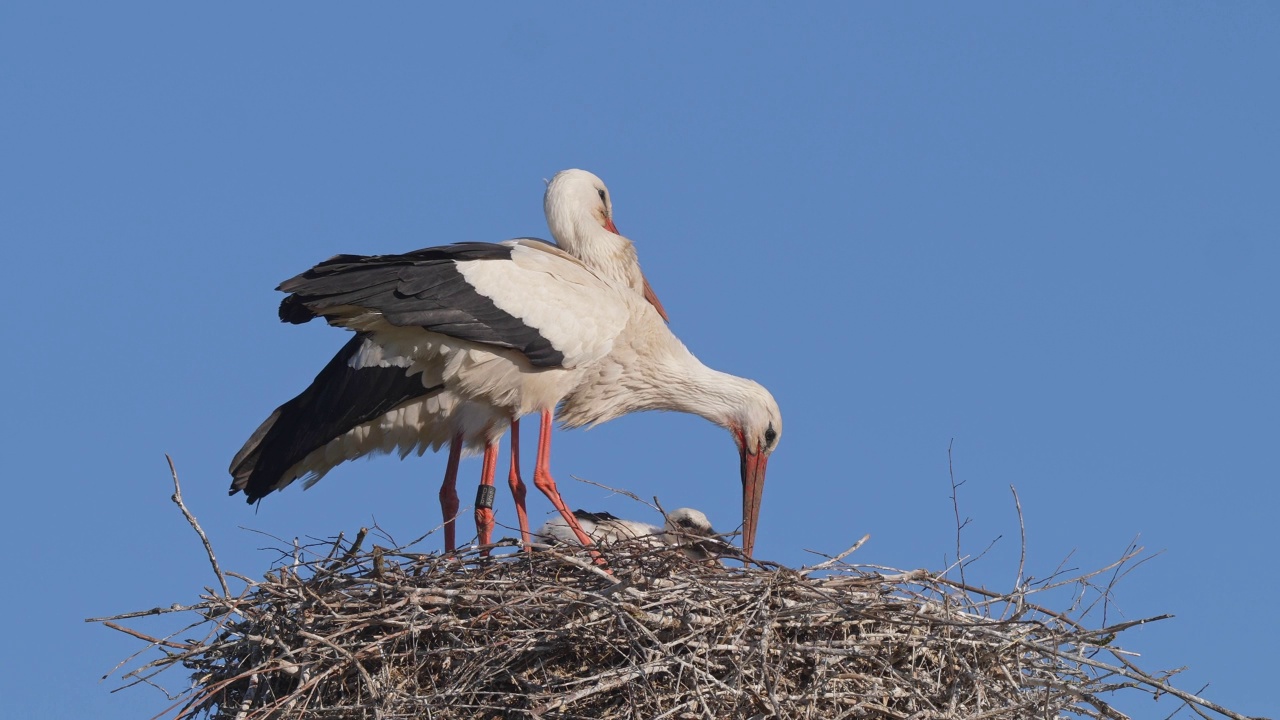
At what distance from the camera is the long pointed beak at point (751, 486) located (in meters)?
8.58

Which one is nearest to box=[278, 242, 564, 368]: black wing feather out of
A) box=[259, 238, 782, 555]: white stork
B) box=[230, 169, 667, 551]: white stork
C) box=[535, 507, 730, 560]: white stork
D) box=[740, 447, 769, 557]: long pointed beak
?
box=[259, 238, 782, 555]: white stork

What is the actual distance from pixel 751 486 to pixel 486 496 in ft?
4.44

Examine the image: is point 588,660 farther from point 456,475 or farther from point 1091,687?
point 456,475

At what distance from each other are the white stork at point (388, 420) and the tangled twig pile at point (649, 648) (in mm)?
1251

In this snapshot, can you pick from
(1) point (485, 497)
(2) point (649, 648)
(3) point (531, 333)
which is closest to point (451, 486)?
(1) point (485, 497)

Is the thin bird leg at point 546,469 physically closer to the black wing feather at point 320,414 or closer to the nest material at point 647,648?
the black wing feather at point 320,414

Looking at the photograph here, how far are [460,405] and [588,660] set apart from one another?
2.10 m

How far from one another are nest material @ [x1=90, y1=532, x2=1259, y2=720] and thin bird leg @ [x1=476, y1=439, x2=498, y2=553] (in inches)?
Answer: 64.8

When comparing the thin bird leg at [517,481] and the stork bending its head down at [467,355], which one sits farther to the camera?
the thin bird leg at [517,481]

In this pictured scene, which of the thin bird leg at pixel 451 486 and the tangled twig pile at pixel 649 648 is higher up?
the thin bird leg at pixel 451 486

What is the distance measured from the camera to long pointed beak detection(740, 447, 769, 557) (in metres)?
8.58

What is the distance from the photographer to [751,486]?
862 cm

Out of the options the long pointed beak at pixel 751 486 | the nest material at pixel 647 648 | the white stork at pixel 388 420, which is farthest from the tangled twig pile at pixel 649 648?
the long pointed beak at pixel 751 486

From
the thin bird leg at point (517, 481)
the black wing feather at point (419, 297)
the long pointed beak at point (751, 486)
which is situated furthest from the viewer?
the long pointed beak at point (751, 486)
